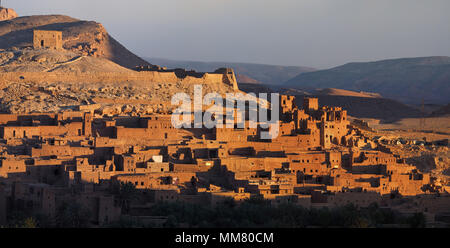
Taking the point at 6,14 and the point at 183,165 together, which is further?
the point at 6,14

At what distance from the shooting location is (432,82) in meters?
150

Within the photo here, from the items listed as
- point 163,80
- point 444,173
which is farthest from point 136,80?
point 444,173

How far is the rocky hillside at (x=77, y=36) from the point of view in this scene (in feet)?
245

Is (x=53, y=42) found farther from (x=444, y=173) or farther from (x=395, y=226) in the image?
(x=395, y=226)

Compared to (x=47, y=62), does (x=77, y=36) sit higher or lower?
higher

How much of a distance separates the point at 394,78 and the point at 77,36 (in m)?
94.0

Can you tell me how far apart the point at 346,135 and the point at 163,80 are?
47.6ft

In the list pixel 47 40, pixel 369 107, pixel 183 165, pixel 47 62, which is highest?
pixel 47 40

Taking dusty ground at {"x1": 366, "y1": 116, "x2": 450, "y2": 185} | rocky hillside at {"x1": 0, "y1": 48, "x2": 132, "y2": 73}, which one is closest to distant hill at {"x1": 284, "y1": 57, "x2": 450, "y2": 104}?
dusty ground at {"x1": 366, "y1": 116, "x2": 450, "y2": 185}

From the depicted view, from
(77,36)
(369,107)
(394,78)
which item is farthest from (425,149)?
(394,78)

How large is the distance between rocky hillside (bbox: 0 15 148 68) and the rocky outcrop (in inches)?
259

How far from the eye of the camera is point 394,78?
162 meters

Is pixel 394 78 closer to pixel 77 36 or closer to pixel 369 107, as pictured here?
pixel 369 107

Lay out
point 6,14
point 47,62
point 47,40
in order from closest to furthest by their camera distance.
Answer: point 47,62, point 47,40, point 6,14
